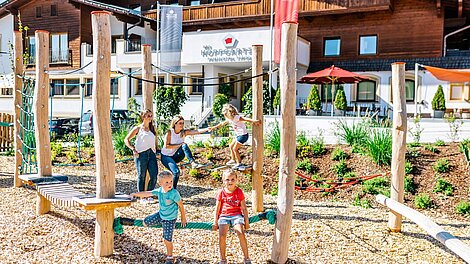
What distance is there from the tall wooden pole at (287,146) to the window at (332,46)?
1893 centimetres

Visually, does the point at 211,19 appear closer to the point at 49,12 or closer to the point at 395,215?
the point at 49,12

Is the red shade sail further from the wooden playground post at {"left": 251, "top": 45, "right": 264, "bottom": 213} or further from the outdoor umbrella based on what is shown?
the wooden playground post at {"left": 251, "top": 45, "right": 264, "bottom": 213}

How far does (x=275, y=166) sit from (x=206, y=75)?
1359 centimetres

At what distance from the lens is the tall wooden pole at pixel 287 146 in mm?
5195

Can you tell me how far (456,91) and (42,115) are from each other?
18220 mm

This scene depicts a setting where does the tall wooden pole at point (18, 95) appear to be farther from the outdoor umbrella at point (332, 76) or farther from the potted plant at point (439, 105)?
the potted plant at point (439, 105)

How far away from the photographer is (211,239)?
6125mm

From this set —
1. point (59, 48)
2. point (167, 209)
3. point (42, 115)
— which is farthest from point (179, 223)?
point (59, 48)

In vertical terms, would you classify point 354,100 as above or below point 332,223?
above

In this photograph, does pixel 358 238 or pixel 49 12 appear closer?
pixel 358 238

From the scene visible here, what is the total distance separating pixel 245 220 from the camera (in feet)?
16.5

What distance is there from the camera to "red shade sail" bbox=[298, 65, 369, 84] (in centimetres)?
1725

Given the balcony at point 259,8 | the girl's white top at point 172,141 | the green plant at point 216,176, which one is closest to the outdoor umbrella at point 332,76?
the balcony at point 259,8

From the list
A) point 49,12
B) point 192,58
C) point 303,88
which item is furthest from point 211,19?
point 49,12
